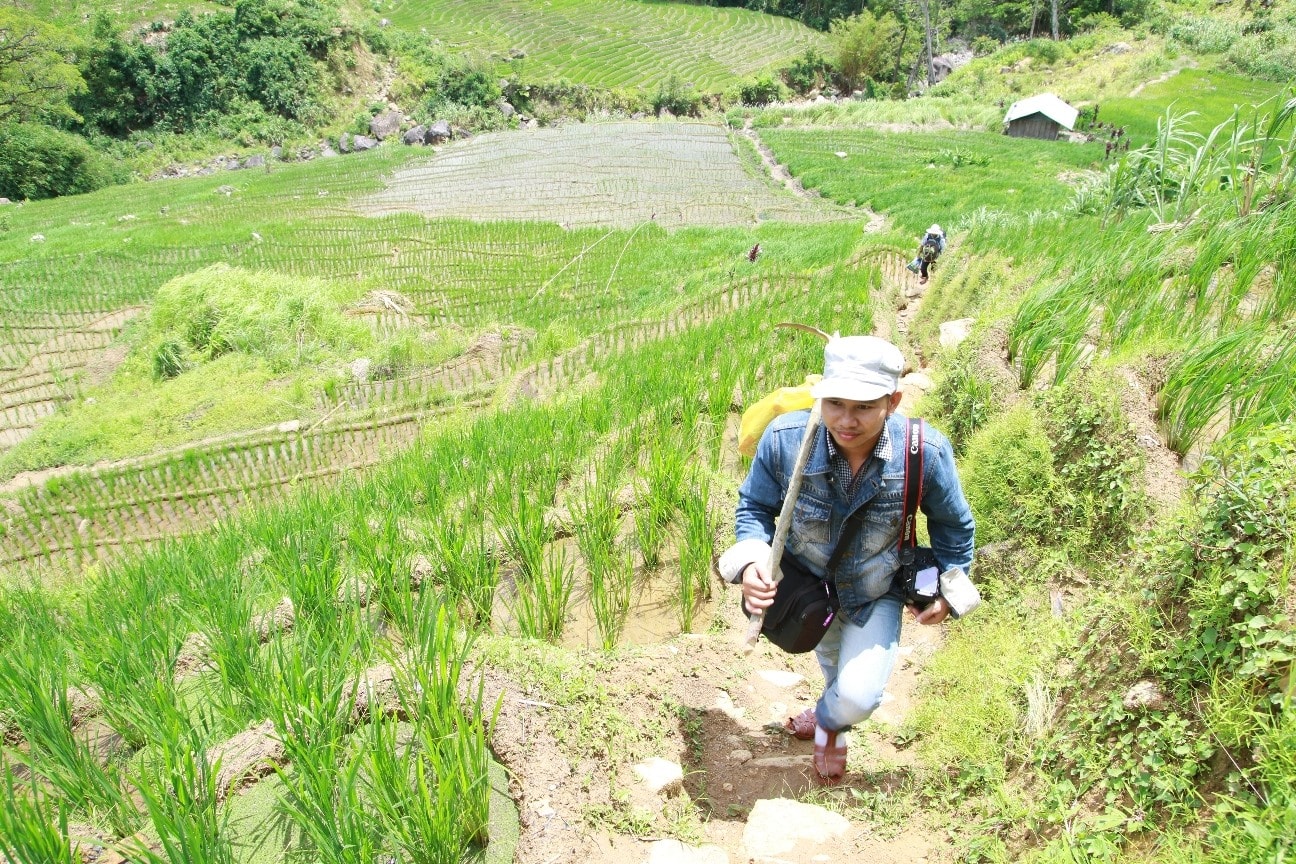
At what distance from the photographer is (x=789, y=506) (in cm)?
197

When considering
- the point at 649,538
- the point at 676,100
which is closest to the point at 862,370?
the point at 649,538

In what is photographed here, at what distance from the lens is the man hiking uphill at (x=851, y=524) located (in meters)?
2.00

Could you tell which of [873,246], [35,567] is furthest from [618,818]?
[873,246]

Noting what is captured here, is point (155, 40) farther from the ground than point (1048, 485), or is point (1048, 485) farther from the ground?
point (155, 40)

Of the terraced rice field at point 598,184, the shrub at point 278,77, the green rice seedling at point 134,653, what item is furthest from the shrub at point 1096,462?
the shrub at point 278,77

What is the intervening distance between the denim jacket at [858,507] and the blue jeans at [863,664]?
45 mm

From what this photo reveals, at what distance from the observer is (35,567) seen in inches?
240

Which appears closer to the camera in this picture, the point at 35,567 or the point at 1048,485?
the point at 1048,485

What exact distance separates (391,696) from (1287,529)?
2.38m

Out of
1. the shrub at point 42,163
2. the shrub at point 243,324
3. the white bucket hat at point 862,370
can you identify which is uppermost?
the shrub at point 42,163

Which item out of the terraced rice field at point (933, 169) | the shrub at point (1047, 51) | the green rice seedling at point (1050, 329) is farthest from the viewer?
the shrub at point (1047, 51)

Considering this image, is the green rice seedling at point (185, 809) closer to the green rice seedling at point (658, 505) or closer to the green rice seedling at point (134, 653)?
the green rice seedling at point (134, 653)

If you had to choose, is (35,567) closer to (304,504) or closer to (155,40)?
(304,504)

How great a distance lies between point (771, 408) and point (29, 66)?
110ft
